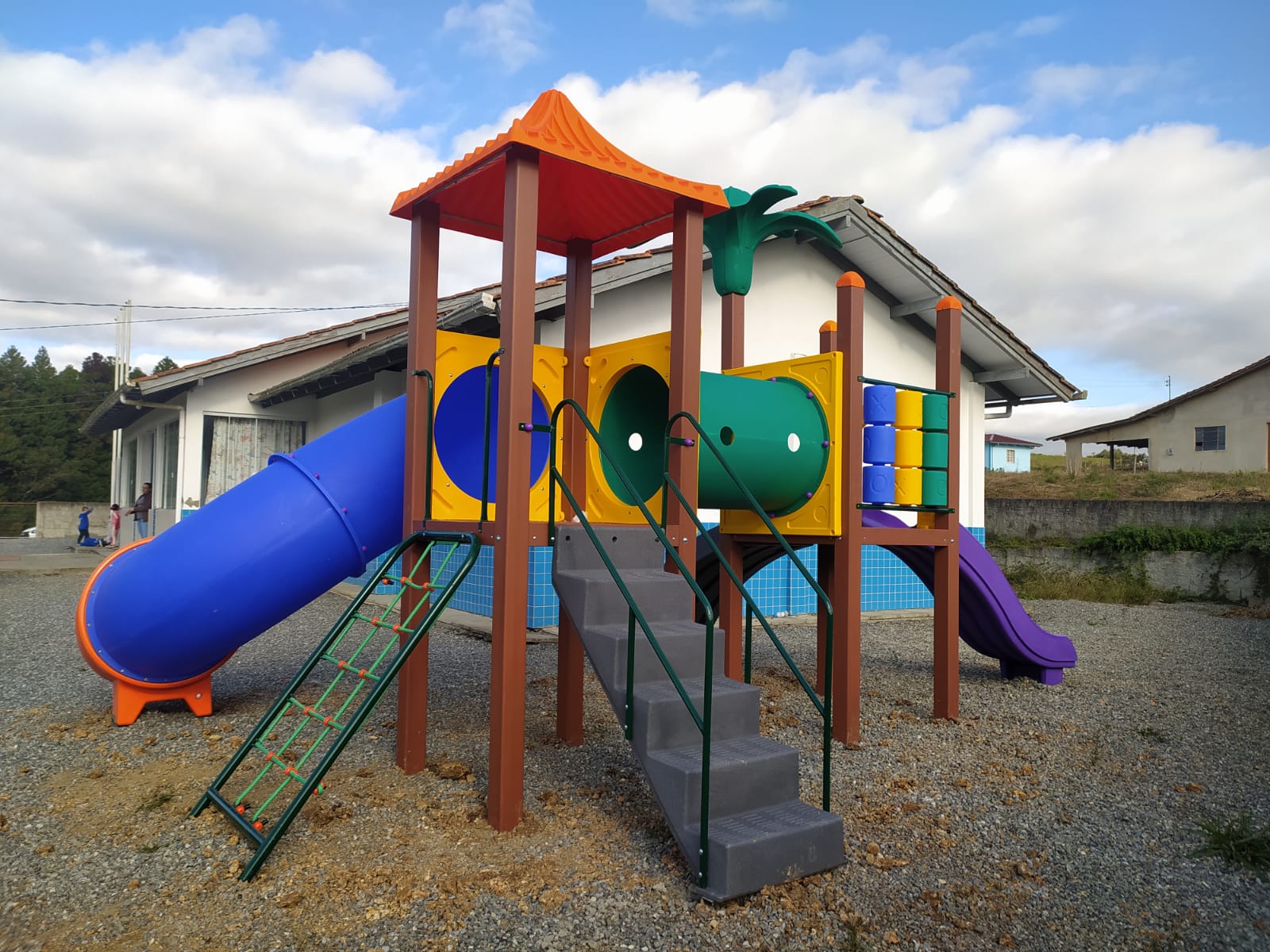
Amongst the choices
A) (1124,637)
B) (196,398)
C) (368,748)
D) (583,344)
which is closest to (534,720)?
(368,748)

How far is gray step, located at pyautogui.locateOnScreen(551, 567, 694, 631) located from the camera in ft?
13.0

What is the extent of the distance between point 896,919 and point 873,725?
2.91 m

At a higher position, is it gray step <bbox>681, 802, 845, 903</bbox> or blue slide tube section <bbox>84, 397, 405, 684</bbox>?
blue slide tube section <bbox>84, 397, 405, 684</bbox>

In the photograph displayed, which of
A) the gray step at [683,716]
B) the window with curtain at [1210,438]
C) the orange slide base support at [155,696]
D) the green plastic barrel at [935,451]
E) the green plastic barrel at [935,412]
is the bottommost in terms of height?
the orange slide base support at [155,696]

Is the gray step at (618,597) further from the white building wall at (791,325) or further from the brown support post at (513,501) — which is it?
the white building wall at (791,325)

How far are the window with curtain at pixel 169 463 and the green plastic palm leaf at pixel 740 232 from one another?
11564 mm

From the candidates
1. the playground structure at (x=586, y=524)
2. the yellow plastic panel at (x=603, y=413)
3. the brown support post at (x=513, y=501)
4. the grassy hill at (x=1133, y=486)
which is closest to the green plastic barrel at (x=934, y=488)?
the playground structure at (x=586, y=524)

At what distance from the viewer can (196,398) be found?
41.7 feet

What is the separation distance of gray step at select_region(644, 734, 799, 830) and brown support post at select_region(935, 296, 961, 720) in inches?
113

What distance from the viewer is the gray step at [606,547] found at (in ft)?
13.8

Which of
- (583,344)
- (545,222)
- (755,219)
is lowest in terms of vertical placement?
(583,344)

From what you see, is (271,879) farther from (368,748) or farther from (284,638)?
(284,638)

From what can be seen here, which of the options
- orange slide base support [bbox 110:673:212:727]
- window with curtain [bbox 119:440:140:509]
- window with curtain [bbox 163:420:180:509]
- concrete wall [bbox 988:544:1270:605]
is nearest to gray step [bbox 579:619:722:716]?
orange slide base support [bbox 110:673:212:727]

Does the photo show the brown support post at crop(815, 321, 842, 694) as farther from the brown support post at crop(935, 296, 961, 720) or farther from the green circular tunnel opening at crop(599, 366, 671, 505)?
the green circular tunnel opening at crop(599, 366, 671, 505)
